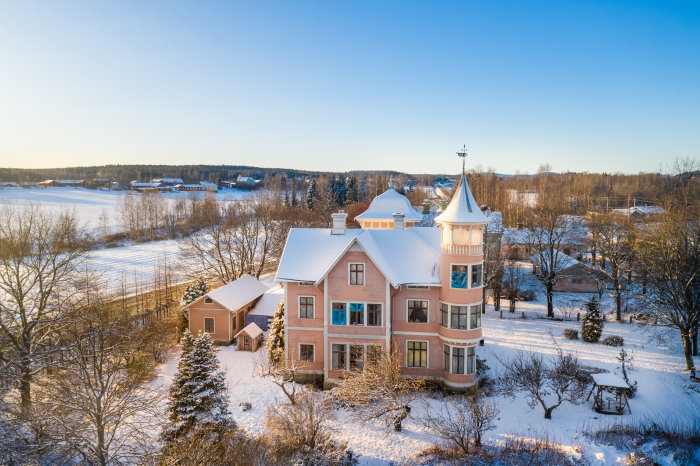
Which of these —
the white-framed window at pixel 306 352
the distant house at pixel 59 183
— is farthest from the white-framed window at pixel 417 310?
the distant house at pixel 59 183

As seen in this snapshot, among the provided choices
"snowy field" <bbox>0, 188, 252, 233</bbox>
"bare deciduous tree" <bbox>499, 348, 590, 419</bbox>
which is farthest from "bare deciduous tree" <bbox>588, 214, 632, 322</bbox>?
"snowy field" <bbox>0, 188, 252, 233</bbox>

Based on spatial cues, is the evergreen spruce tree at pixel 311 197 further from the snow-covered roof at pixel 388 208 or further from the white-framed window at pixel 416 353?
the white-framed window at pixel 416 353

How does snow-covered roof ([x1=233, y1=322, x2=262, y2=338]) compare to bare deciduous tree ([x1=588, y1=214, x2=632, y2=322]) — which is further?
bare deciduous tree ([x1=588, y1=214, x2=632, y2=322])

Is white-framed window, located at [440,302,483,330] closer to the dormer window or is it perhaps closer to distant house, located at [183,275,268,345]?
the dormer window

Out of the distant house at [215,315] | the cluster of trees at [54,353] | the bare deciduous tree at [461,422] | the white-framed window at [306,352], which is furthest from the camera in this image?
the distant house at [215,315]

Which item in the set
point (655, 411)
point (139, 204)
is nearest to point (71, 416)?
point (655, 411)

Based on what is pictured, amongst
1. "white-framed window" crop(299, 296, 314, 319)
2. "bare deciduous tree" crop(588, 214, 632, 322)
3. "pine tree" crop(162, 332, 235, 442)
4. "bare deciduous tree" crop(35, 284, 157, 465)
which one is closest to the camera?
"bare deciduous tree" crop(35, 284, 157, 465)
